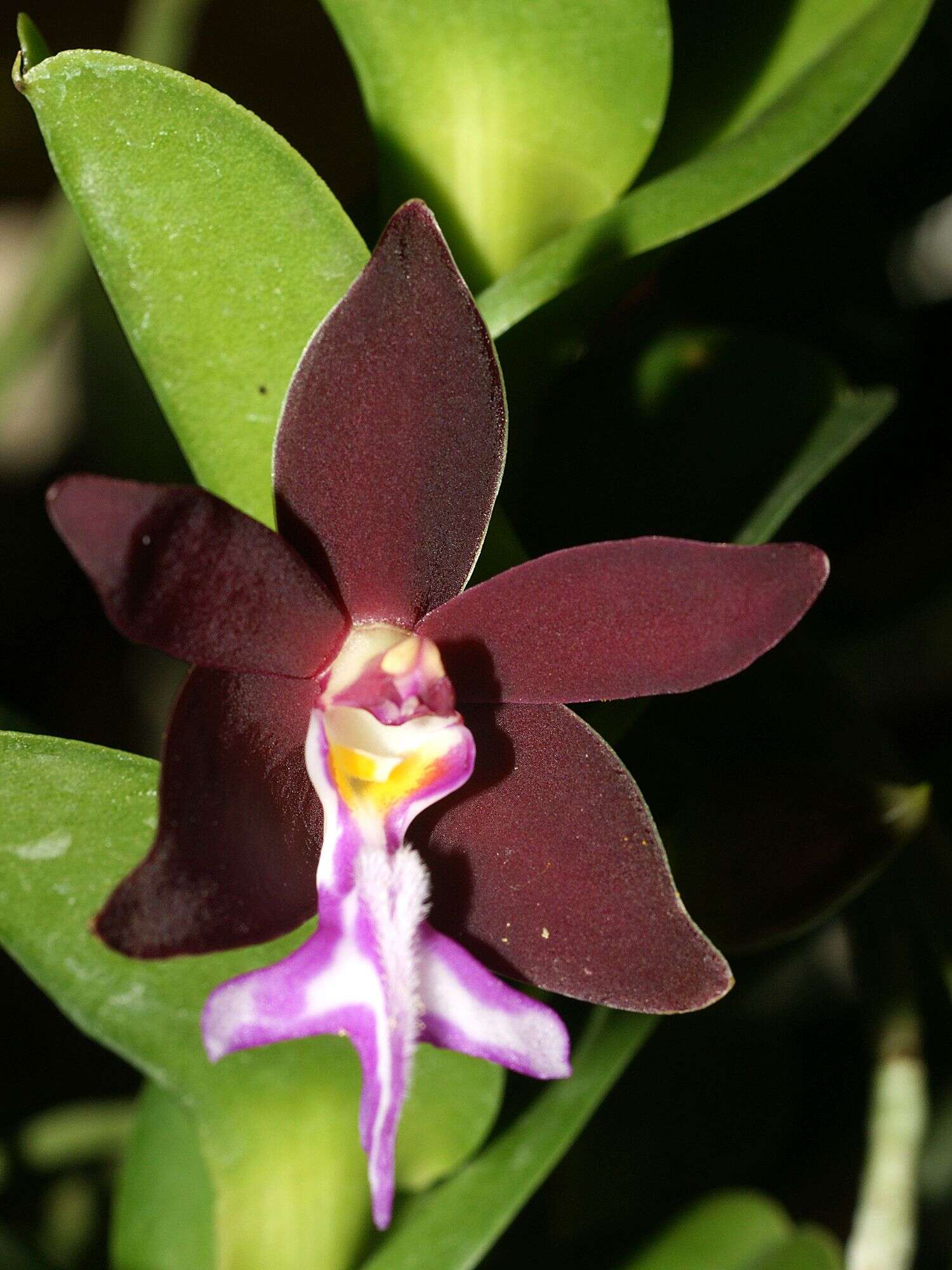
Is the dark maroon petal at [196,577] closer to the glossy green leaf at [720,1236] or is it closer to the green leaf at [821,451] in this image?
the green leaf at [821,451]

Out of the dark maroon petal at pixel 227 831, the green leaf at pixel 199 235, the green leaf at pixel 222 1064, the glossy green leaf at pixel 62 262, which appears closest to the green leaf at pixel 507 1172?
the green leaf at pixel 222 1064

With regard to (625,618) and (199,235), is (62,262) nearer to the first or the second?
(199,235)

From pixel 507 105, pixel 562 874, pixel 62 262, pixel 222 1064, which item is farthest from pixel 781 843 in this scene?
pixel 62 262

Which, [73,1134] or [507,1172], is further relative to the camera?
[73,1134]

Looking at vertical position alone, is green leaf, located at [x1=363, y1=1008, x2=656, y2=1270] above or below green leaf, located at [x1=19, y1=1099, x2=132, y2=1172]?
above

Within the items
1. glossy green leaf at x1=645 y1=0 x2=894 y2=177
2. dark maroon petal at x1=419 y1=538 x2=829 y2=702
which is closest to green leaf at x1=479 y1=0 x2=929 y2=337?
glossy green leaf at x1=645 y1=0 x2=894 y2=177

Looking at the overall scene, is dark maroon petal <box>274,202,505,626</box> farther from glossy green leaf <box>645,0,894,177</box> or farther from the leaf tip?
glossy green leaf <box>645,0,894,177</box>
